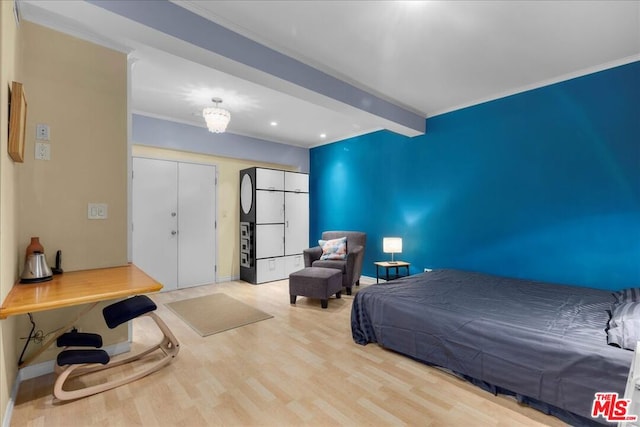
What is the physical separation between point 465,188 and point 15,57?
14.5ft

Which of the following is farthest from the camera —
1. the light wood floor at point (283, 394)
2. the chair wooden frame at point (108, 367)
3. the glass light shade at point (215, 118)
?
the glass light shade at point (215, 118)

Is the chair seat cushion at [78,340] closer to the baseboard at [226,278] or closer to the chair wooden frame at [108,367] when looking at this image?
the chair wooden frame at [108,367]

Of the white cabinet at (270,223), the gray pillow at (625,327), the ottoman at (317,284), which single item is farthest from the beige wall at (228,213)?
the gray pillow at (625,327)

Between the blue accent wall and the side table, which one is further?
the side table

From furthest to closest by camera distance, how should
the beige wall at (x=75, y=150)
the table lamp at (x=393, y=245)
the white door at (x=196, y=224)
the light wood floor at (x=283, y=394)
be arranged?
1. the white door at (x=196, y=224)
2. the table lamp at (x=393, y=245)
3. the beige wall at (x=75, y=150)
4. the light wood floor at (x=283, y=394)

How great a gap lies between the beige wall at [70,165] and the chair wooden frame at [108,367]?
0.80 feet

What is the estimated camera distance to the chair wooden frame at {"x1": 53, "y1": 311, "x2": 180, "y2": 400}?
1.88 meters

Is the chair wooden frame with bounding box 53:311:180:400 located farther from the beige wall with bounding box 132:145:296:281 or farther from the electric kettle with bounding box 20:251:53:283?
the beige wall with bounding box 132:145:296:281

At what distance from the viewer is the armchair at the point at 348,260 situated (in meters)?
4.27

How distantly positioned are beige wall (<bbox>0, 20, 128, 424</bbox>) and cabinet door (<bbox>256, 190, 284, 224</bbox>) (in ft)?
8.58

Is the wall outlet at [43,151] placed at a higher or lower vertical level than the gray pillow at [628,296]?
higher

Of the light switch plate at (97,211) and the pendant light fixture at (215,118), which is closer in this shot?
the light switch plate at (97,211)

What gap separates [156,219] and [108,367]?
103 inches

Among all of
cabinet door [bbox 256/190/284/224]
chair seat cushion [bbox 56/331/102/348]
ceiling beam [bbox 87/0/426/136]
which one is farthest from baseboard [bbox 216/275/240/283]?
ceiling beam [bbox 87/0/426/136]
